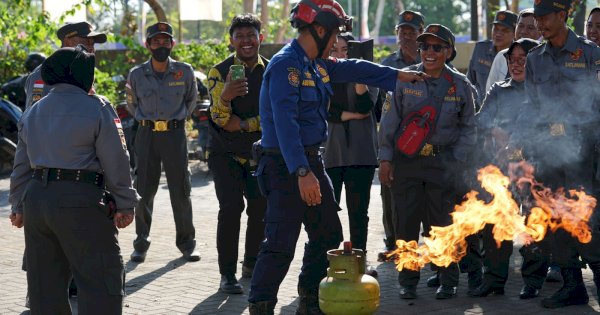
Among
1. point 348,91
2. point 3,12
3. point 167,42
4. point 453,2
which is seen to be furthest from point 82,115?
point 453,2

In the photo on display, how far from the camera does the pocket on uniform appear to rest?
6349 mm

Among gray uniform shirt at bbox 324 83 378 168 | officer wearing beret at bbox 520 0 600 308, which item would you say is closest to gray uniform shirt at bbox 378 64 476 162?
officer wearing beret at bbox 520 0 600 308

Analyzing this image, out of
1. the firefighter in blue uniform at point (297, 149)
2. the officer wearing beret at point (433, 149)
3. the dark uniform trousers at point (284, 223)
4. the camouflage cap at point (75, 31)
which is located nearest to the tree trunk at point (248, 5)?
the camouflage cap at point (75, 31)

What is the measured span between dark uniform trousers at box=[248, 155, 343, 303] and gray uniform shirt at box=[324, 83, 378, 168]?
2088 mm

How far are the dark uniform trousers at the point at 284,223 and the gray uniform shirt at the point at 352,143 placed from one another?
209 cm

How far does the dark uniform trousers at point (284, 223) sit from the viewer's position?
726cm

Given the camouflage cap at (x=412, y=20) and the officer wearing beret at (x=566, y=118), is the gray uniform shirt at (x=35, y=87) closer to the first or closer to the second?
the camouflage cap at (x=412, y=20)

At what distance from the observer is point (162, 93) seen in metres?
10.6

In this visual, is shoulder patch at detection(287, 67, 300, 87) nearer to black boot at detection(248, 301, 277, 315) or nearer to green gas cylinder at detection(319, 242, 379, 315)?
green gas cylinder at detection(319, 242, 379, 315)

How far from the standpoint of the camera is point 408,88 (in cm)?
866

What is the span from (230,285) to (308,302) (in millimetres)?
1232

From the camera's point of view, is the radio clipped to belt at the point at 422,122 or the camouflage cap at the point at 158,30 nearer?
the radio clipped to belt at the point at 422,122

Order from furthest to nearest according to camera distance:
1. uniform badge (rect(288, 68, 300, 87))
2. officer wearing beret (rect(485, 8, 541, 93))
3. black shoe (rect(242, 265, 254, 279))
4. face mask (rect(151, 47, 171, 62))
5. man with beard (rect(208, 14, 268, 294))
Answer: face mask (rect(151, 47, 171, 62))
officer wearing beret (rect(485, 8, 541, 93))
black shoe (rect(242, 265, 254, 279))
man with beard (rect(208, 14, 268, 294))
uniform badge (rect(288, 68, 300, 87))

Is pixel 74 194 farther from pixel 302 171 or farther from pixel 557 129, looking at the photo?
pixel 557 129
